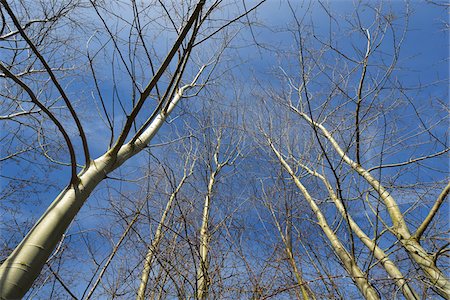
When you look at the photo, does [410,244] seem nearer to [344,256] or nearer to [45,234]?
[344,256]

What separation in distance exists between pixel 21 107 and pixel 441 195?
5.12 meters

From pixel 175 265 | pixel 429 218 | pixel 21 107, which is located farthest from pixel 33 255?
pixel 21 107

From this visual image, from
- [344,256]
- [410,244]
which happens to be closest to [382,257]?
[344,256]

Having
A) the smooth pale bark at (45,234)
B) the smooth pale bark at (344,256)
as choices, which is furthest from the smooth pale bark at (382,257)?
the smooth pale bark at (45,234)

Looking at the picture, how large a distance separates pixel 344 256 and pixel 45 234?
97.2 inches

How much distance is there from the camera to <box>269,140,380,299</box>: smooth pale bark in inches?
86.4

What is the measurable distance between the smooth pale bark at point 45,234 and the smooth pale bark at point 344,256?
4.65 ft

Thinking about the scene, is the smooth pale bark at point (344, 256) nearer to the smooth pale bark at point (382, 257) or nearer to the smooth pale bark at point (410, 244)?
the smooth pale bark at point (382, 257)

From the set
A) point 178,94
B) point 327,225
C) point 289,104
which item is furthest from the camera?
point 289,104

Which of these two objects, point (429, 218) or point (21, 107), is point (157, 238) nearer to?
point (429, 218)

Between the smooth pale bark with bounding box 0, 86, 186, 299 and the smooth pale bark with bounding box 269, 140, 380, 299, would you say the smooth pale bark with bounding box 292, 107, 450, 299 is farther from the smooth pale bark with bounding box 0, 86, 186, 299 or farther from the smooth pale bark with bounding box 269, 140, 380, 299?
the smooth pale bark with bounding box 0, 86, 186, 299

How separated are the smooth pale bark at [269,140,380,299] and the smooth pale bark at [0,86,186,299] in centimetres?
142

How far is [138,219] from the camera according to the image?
2.17 metres

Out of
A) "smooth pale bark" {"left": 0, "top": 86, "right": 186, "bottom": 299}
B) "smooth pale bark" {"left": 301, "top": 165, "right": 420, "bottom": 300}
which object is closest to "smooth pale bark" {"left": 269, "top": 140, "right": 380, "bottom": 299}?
"smooth pale bark" {"left": 301, "top": 165, "right": 420, "bottom": 300}
